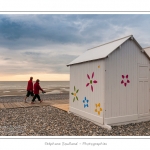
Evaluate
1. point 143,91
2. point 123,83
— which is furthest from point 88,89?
point 143,91

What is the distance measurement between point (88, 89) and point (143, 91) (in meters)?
2.16

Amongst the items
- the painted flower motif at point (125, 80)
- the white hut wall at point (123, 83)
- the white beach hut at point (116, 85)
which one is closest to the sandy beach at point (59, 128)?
the white beach hut at point (116, 85)

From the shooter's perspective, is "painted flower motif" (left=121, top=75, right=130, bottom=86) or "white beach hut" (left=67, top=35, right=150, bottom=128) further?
"painted flower motif" (left=121, top=75, right=130, bottom=86)

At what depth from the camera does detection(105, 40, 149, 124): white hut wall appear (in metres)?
6.32

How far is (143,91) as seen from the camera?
7211mm

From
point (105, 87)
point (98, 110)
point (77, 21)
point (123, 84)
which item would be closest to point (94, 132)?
point (98, 110)

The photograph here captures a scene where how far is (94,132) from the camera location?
19.1 feet

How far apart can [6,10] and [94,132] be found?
14.6 ft

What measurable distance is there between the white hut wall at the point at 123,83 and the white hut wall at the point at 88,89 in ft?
0.82

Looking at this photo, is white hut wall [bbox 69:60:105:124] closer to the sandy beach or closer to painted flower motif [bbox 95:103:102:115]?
painted flower motif [bbox 95:103:102:115]

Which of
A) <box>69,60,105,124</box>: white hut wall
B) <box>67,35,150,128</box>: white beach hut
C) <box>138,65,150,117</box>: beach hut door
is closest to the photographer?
<box>67,35,150,128</box>: white beach hut

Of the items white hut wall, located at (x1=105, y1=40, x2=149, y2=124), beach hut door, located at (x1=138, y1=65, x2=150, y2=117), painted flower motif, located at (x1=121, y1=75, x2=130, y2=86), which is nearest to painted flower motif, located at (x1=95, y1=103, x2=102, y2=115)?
white hut wall, located at (x1=105, y1=40, x2=149, y2=124)

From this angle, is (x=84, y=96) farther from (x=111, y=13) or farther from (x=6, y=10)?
(x=6, y=10)

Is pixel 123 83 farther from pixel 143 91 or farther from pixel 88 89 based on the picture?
pixel 88 89
